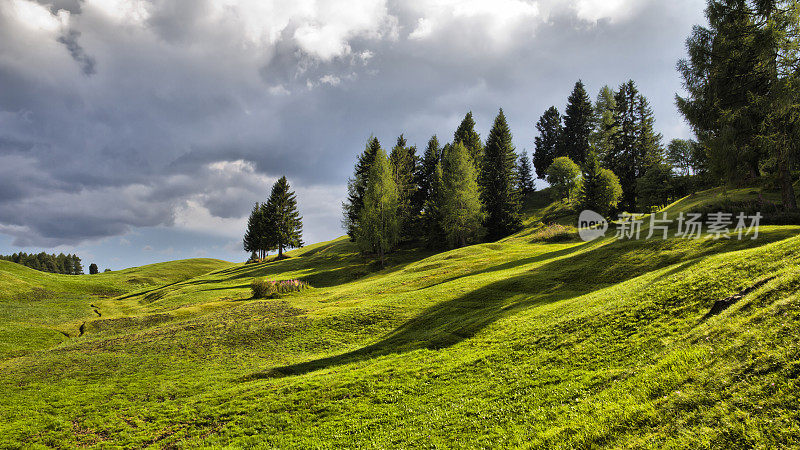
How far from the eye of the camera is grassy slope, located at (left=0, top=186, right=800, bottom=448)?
683 centimetres

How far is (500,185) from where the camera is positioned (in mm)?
68312

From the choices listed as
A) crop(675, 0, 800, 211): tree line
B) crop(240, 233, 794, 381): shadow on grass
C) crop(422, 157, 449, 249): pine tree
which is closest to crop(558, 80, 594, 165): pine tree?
crop(422, 157, 449, 249): pine tree

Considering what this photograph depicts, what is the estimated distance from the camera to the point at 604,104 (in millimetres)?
90938

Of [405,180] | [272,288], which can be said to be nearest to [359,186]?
[405,180]

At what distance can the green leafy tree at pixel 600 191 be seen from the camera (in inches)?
2357

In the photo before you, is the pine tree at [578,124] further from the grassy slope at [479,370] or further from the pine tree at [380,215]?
the grassy slope at [479,370]

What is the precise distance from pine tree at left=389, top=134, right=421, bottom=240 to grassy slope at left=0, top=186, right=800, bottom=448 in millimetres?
40435

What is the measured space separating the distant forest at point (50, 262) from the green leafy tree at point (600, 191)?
22425 cm

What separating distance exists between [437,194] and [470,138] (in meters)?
17.8

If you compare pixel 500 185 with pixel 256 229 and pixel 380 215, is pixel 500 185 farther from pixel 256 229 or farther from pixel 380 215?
pixel 256 229

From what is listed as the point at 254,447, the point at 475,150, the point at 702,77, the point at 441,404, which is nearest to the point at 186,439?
the point at 254,447

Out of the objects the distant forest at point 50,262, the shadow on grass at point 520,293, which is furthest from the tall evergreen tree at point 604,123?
the distant forest at point 50,262

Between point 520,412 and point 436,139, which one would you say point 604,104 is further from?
point 520,412

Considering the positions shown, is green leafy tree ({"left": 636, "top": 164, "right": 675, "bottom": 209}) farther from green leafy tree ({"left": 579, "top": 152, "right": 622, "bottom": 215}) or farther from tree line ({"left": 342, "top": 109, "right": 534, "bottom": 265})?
tree line ({"left": 342, "top": 109, "right": 534, "bottom": 265})
